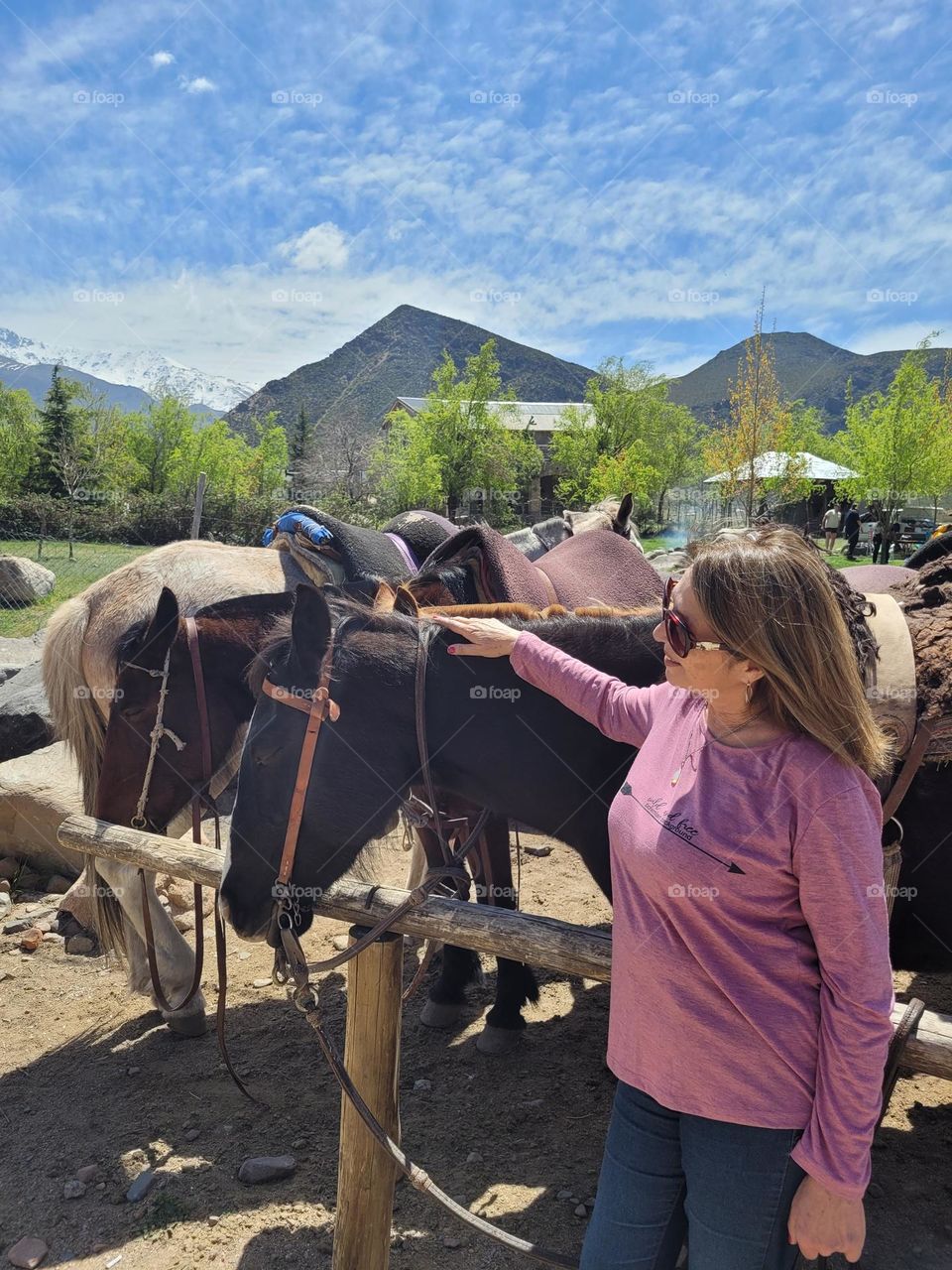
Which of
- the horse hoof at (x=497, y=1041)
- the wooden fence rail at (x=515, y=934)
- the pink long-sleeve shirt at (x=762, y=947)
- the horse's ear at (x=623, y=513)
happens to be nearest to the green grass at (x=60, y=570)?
the horse's ear at (x=623, y=513)

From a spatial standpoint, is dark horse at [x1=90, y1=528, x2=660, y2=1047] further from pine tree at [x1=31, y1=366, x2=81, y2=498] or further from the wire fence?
pine tree at [x1=31, y1=366, x2=81, y2=498]

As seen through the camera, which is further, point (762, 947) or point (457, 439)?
point (457, 439)

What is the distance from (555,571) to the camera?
392 centimetres

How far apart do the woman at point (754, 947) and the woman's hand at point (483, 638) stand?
2.27 feet

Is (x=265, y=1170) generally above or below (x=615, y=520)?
below

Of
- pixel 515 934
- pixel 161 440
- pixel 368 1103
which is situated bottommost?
pixel 368 1103

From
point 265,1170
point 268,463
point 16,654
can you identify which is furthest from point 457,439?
point 265,1170

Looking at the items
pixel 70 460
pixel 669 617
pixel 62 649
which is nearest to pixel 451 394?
pixel 70 460

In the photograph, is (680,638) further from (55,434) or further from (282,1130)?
(55,434)

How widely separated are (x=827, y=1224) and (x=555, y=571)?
293 cm

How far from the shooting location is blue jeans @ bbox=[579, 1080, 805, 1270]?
1349 mm

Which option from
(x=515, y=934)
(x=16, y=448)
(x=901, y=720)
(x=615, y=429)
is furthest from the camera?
(x=615, y=429)

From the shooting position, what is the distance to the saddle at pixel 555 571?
321 cm

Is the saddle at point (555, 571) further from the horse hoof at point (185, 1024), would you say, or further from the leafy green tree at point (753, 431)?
the leafy green tree at point (753, 431)
